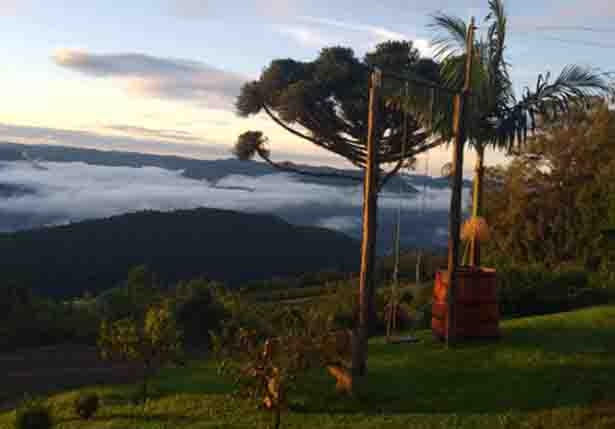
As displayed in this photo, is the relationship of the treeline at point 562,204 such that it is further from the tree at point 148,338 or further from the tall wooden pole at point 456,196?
the tree at point 148,338

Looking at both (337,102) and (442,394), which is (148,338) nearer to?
(442,394)

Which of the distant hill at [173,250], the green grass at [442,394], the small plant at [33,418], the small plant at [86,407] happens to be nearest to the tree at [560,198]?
the green grass at [442,394]

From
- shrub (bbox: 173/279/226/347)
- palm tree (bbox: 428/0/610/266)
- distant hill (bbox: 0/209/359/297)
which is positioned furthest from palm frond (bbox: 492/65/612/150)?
distant hill (bbox: 0/209/359/297)

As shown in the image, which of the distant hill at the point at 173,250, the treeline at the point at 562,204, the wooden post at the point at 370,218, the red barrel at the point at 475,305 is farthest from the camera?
the distant hill at the point at 173,250

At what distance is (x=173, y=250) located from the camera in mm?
73312

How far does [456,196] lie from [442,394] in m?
3.62

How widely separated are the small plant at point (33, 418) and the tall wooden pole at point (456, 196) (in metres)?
6.22

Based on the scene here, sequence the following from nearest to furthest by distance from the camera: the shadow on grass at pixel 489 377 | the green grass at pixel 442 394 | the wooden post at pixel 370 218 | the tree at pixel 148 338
→ the green grass at pixel 442 394 → the shadow on grass at pixel 489 377 → the tree at pixel 148 338 → the wooden post at pixel 370 218

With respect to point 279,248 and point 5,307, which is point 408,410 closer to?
point 5,307

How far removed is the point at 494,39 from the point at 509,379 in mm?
6989

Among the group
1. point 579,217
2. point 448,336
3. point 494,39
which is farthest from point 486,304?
point 579,217

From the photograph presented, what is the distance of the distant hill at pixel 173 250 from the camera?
6262 centimetres

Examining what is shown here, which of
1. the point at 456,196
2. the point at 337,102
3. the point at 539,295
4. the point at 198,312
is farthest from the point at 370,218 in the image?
the point at 337,102

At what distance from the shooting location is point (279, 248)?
77.4 m
